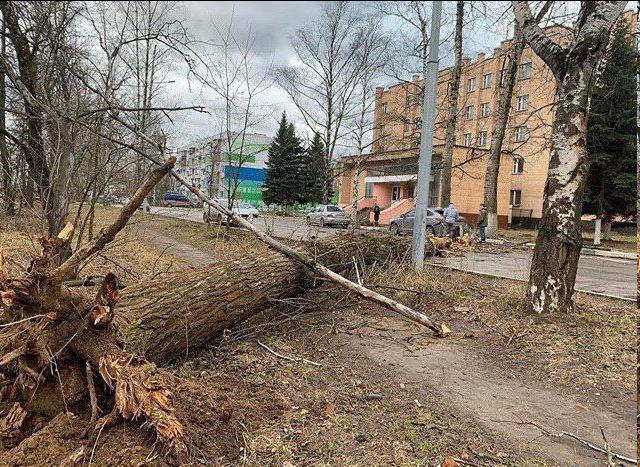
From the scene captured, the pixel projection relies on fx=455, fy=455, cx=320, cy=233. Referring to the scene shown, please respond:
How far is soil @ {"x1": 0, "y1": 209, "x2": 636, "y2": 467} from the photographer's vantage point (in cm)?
267

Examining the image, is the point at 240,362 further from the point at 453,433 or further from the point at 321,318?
the point at 453,433

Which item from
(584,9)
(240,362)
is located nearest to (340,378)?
(240,362)

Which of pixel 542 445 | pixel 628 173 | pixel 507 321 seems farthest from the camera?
pixel 628 173

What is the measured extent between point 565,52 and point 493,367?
3.79 meters

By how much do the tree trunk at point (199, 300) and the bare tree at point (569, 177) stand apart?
2700mm

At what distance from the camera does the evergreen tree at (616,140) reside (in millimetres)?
22047

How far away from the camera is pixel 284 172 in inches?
1656

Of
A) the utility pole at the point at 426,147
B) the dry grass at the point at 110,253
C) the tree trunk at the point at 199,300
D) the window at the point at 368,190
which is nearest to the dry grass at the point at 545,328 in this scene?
the utility pole at the point at 426,147

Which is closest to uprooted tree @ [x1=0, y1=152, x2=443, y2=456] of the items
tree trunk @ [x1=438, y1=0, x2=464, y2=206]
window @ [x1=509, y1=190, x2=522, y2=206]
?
tree trunk @ [x1=438, y1=0, x2=464, y2=206]

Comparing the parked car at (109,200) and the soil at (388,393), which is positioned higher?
the parked car at (109,200)

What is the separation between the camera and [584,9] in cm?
552

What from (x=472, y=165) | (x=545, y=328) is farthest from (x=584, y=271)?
(x=472, y=165)

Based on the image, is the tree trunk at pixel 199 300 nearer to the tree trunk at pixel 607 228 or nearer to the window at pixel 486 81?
the tree trunk at pixel 607 228

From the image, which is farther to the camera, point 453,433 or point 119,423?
point 453,433
